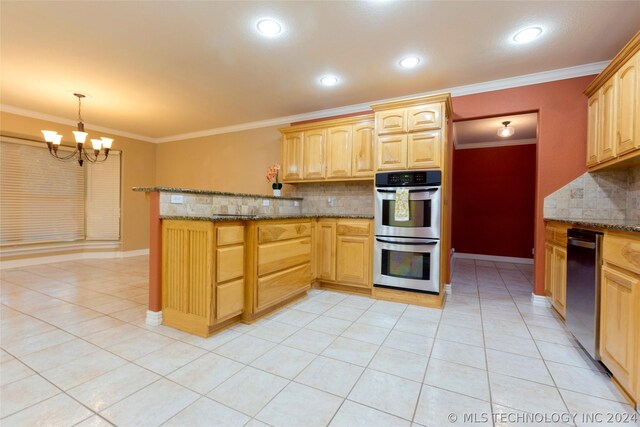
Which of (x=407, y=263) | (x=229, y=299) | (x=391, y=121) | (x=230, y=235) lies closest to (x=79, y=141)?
(x=230, y=235)

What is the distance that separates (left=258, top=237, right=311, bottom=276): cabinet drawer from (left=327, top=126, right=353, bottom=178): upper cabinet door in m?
1.04

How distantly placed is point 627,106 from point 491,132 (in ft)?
11.0

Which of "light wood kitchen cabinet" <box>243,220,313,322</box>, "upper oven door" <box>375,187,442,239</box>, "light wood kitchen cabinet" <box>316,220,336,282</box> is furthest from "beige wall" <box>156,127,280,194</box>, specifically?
"upper oven door" <box>375,187,442,239</box>

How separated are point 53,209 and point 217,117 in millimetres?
3359

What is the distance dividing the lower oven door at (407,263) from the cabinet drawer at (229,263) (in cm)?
156

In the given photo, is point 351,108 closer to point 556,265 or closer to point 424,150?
point 424,150

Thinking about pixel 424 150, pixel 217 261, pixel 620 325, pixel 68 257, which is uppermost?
pixel 424 150

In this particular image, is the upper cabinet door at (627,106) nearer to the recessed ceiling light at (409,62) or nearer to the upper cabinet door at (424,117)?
the upper cabinet door at (424,117)

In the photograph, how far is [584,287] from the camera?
195 cm

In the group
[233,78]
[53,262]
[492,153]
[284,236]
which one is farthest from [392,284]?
[53,262]

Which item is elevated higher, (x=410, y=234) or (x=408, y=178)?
(x=408, y=178)

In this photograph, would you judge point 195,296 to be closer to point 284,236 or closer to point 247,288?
point 247,288

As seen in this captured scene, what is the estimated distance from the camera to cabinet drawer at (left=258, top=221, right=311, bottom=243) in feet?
8.46

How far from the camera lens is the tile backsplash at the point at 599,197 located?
2.69m
